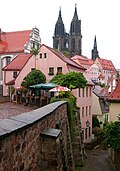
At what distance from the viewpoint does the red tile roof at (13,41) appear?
171 feet

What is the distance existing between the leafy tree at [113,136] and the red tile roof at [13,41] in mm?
33895

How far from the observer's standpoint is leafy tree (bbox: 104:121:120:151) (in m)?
18.6

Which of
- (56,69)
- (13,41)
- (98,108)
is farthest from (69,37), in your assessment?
(56,69)

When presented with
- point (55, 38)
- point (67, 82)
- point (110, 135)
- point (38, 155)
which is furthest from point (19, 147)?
point (55, 38)

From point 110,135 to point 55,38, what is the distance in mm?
103516

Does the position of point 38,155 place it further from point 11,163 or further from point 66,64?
point 66,64

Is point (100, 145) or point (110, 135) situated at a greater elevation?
point (110, 135)

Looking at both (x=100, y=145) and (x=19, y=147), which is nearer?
(x=19, y=147)

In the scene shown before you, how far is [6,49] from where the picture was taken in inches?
2094

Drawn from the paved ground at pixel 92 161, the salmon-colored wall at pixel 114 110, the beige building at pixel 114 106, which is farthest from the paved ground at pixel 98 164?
the beige building at pixel 114 106

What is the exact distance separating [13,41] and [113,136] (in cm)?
3939

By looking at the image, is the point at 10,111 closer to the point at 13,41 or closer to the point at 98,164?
the point at 98,164

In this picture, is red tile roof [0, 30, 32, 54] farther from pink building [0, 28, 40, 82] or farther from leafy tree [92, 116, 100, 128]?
leafy tree [92, 116, 100, 128]

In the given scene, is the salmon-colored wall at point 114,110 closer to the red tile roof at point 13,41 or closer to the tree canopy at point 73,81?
the tree canopy at point 73,81
